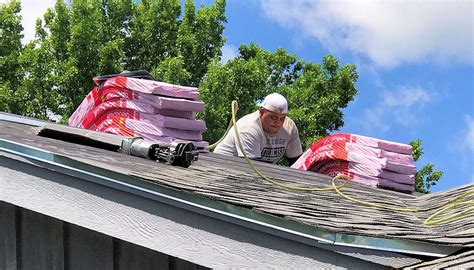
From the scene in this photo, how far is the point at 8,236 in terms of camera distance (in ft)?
15.9

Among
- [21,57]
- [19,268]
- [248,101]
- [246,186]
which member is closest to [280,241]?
[246,186]

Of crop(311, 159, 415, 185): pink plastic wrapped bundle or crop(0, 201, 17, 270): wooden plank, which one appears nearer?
crop(0, 201, 17, 270): wooden plank

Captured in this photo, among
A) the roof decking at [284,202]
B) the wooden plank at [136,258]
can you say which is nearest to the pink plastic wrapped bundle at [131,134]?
the roof decking at [284,202]

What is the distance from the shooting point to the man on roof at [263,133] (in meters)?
8.23

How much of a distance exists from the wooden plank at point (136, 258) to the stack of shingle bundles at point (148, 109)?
2.18m

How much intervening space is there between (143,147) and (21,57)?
17.4 meters

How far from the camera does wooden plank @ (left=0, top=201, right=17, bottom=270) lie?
4.82 metres

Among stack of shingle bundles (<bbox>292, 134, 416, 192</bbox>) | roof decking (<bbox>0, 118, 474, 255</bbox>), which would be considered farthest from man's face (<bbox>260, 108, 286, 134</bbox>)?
roof decking (<bbox>0, 118, 474, 255</bbox>)

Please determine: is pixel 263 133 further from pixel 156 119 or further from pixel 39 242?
pixel 39 242

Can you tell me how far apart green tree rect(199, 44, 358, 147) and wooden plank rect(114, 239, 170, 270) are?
50.8 feet

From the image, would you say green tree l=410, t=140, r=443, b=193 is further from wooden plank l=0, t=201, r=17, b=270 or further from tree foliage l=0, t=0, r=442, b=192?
wooden plank l=0, t=201, r=17, b=270

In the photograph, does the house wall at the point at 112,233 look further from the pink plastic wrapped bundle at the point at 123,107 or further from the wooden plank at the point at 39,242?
the pink plastic wrapped bundle at the point at 123,107

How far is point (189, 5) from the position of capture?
23156 millimetres

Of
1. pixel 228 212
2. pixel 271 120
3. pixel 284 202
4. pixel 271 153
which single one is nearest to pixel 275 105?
pixel 271 120
